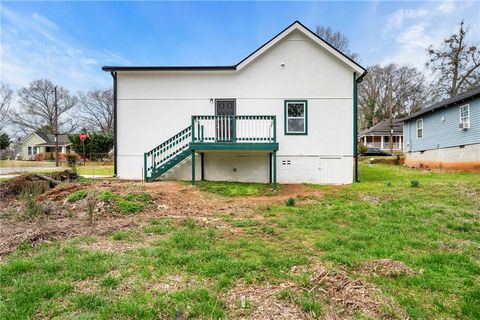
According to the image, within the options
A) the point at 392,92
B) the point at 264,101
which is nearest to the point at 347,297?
the point at 264,101

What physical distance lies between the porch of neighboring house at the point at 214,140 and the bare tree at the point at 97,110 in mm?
44921

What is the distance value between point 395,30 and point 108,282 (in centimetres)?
2416

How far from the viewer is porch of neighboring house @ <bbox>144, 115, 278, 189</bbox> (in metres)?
11.3

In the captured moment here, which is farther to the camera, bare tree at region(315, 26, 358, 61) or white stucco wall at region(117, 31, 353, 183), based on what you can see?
bare tree at region(315, 26, 358, 61)

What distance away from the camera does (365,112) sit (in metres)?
47.6

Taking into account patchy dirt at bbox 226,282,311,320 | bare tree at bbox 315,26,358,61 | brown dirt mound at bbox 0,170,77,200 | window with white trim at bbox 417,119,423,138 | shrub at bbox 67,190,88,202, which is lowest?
patchy dirt at bbox 226,282,311,320

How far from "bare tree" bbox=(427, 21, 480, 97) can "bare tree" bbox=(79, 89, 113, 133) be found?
164ft

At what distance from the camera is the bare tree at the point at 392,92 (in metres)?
41.2

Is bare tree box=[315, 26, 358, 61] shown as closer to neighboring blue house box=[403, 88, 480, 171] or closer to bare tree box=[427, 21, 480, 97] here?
bare tree box=[427, 21, 480, 97]

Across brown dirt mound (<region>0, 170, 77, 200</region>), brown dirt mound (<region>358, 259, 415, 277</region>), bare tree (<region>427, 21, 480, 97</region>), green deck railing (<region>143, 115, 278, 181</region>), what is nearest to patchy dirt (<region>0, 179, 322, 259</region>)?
brown dirt mound (<region>0, 170, 77, 200</region>)

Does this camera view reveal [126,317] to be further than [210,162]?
No

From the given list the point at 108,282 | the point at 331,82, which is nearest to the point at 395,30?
the point at 331,82

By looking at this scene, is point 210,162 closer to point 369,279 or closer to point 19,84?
point 369,279

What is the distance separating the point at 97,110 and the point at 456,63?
5458 centimetres
